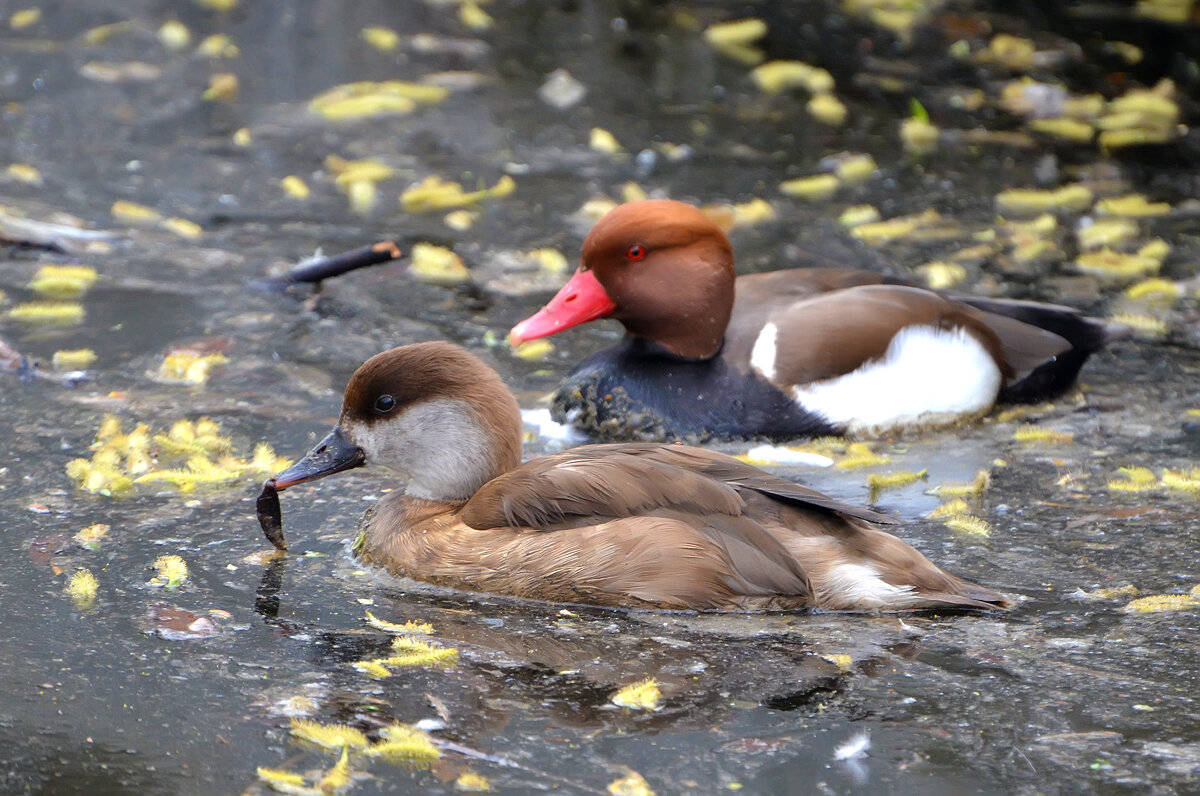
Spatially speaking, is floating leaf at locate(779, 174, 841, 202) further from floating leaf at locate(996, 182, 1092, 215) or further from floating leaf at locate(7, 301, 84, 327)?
floating leaf at locate(7, 301, 84, 327)

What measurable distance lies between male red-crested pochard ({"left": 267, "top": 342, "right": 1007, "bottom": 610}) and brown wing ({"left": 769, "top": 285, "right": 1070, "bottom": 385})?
1.59 metres

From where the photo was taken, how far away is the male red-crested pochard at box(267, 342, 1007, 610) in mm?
4719

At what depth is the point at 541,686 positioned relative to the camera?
425cm

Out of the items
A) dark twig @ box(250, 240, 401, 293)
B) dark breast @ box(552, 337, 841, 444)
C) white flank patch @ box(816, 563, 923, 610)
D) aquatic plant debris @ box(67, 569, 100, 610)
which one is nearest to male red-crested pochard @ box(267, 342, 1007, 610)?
white flank patch @ box(816, 563, 923, 610)

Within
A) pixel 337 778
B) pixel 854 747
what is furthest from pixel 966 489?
pixel 337 778

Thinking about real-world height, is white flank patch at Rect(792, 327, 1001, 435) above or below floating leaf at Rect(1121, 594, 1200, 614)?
below

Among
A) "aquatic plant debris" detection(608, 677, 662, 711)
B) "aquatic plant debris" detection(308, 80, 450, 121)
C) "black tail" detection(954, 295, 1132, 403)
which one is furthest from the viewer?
"aquatic plant debris" detection(308, 80, 450, 121)

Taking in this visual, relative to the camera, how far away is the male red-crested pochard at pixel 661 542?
4719 millimetres

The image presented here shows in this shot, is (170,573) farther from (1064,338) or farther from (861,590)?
(1064,338)

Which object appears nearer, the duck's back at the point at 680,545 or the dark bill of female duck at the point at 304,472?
the duck's back at the point at 680,545

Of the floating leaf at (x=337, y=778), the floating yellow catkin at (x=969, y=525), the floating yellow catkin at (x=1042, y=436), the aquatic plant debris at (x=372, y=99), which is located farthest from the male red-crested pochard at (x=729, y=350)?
the aquatic plant debris at (x=372, y=99)

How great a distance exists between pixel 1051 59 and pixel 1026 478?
678cm

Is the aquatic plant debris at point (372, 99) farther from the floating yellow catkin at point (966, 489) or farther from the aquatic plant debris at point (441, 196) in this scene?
the floating yellow catkin at point (966, 489)

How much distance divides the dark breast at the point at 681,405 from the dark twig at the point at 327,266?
132 centimetres
